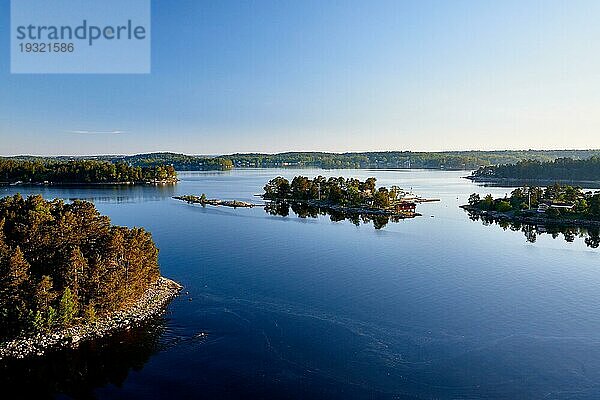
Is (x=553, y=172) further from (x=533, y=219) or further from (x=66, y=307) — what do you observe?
(x=66, y=307)

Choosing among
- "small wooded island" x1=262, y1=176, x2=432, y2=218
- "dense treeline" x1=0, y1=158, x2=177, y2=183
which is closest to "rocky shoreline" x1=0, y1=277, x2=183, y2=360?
"small wooded island" x1=262, y1=176, x2=432, y2=218

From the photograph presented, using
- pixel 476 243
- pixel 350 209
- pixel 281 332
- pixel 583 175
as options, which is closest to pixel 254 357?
pixel 281 332

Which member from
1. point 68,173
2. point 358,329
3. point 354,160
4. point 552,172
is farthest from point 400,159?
point 358,329

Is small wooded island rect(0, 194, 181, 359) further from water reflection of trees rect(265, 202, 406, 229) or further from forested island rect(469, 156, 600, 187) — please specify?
forested island rect(469, 156, 600, 187)

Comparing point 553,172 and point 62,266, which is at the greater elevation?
point 553,172

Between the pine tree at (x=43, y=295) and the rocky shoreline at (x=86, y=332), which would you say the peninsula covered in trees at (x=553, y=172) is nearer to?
the rocky shoreline at (x=86, y=332)

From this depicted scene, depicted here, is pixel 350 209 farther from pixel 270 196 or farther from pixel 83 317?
pixel 83 317
